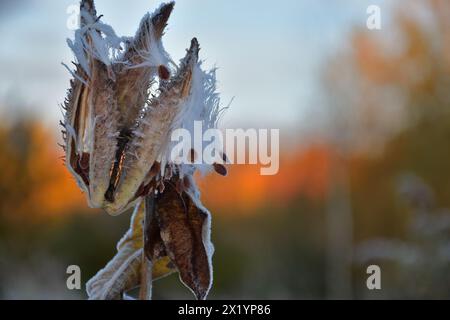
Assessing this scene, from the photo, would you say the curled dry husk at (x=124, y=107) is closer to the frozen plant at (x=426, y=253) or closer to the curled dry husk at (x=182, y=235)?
the curled dry husk at (x=182, y=235)

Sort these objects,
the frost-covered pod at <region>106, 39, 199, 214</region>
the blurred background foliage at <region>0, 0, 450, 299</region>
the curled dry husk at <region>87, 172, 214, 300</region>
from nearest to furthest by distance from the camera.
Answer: the frost-covered pod at <region>106, 39, 199, 214</region> < the curled dry husk at <region>87, 172, 214, 300</region> < the blurred background foliage at <region>0, 0, 450, 299</region>

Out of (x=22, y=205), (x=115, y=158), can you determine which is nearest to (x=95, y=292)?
(x=115, y=158)

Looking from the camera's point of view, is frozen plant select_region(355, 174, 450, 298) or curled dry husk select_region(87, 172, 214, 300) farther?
frozen plant select_region(355, 174, 450, 298)

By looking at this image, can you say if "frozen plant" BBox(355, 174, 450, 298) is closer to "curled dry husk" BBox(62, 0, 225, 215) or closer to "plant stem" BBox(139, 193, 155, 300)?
"plant stem" BBox(139, 193, 155, 300)

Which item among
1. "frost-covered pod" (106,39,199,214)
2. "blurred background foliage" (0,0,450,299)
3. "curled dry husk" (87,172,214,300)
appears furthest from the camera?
"blurred background foliage" (0,0,450,299)

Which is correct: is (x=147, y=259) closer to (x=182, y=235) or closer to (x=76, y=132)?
(x=182, y=235)

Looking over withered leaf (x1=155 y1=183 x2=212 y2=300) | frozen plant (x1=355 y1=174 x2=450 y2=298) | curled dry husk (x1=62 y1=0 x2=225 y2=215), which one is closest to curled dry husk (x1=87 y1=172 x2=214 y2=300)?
withered leaf (x1=155 y1=183 x2=212 y2=300)
